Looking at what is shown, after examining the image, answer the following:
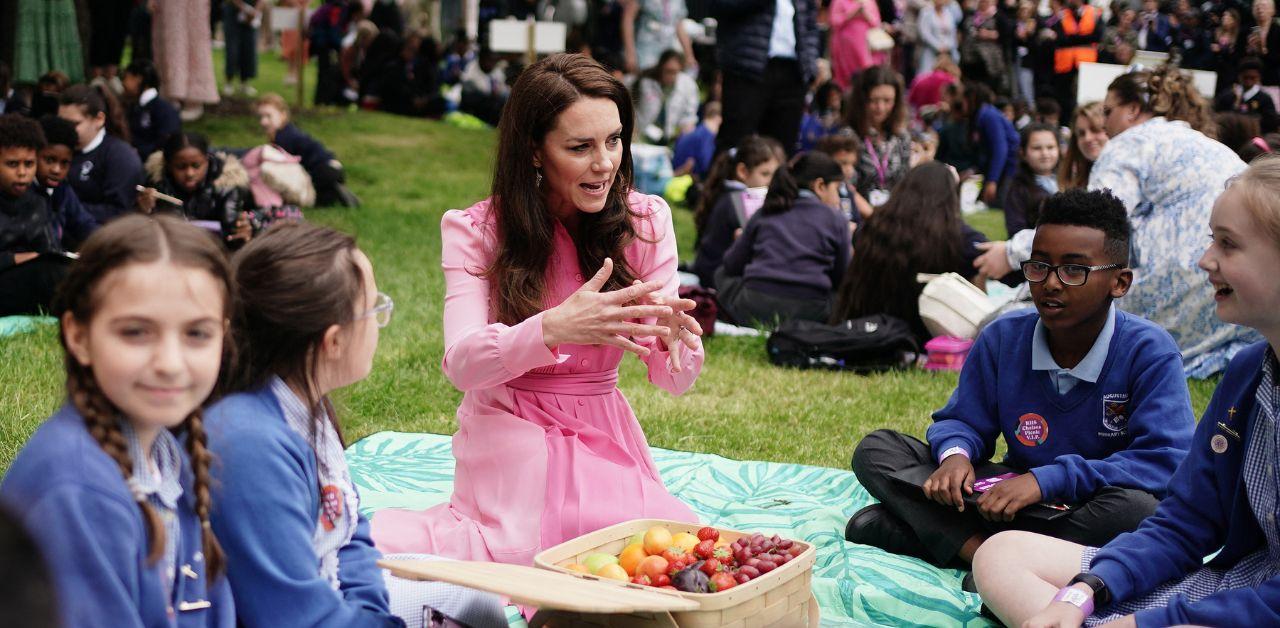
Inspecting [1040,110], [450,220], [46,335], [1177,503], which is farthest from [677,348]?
[1040,110]

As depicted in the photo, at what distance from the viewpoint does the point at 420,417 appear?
16.7ft

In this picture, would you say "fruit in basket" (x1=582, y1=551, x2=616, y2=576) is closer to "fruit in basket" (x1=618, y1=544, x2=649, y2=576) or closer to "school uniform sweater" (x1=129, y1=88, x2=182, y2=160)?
"fruit in basket" (x1=618, y1=544, x2=649, y2=576)

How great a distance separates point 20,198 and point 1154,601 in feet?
19.2

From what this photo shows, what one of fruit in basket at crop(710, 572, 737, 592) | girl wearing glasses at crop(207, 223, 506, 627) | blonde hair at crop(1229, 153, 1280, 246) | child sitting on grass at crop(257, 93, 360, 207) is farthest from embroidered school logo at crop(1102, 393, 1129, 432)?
child sitting on grass at crop(257, 93, 360, 207)

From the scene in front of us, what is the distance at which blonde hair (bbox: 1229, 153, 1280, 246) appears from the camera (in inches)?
97.0

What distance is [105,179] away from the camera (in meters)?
7.68

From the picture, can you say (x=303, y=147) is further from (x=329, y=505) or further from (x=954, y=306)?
(x=329, y=505)

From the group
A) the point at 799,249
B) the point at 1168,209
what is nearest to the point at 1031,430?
the point at 1168,209

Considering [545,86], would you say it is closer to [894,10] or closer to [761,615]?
[761,615]

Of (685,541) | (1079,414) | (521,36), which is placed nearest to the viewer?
(685,541)

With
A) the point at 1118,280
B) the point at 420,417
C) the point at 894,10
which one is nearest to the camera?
the point at 1118,280

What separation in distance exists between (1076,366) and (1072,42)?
12.8 meters

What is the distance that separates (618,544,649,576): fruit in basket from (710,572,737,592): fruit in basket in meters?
0.24

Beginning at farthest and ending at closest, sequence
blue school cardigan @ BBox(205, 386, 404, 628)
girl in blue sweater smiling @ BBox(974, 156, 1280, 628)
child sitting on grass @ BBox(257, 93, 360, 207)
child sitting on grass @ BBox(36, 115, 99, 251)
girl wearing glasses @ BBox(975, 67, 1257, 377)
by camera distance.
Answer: child sitting on grass @ BBox(257, 93, 360, 207)
child sitting on grass @ BBox(36, 115, 99, 251)
girl wearing glasses @ BBox(975, 67, 1257, 377)
girl in blue sweater smiling @ BBox(974, 156, 1280, 628)
blue school cardigan @ BBox(205, 386, 404, 628)
